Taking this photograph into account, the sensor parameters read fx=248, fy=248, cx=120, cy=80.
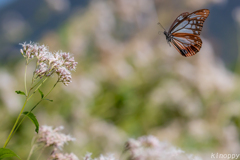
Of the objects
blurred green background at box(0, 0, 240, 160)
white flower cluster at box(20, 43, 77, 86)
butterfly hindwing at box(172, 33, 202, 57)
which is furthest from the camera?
blurred green background at box(0, 0, 240, 160)

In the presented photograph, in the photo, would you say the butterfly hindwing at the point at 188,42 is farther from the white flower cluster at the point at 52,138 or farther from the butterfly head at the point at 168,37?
the white flower cluster at the point at 52,138

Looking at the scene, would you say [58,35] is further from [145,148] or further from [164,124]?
[145,148]

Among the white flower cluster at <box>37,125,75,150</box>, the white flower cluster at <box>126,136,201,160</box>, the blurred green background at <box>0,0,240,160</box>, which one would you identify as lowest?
the white flower cluster at <box>37,125,75,150</box>

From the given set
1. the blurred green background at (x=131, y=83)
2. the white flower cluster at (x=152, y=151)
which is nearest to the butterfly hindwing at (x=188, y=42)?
the white flower cluster at (x=152, y=151)

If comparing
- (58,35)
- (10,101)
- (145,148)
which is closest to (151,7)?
(58,35)

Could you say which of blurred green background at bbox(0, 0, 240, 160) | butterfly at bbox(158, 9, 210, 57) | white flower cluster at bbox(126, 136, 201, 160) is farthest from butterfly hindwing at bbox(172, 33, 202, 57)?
blurred green background at bbox(0, 0, 240, 160)

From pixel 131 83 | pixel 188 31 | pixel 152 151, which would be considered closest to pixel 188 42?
pixel 188 31

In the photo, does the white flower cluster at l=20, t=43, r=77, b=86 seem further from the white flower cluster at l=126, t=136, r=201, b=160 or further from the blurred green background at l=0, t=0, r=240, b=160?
the blurred green background at l=0, t=0, r=240, b=160
